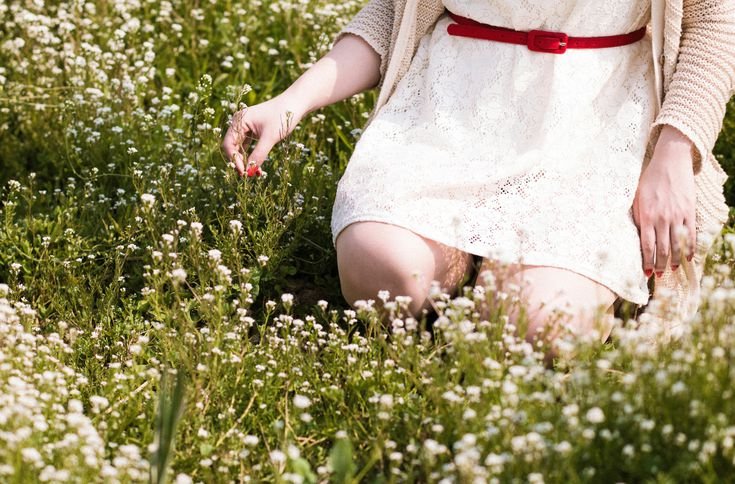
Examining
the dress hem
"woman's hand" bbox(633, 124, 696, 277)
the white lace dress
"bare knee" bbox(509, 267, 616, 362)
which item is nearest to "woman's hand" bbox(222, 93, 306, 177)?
the white lace dress

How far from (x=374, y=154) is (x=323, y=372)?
2.17ft

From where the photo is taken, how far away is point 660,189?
10.2 ft

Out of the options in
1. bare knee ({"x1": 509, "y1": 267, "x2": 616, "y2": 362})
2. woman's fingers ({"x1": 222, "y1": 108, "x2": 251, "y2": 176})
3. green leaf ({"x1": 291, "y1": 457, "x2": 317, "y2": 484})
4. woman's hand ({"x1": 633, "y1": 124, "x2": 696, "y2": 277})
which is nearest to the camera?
green leaf ({"x1": 291, "y1": 457, "x2": 317, "y2": 484})

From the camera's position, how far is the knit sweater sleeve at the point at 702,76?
3127mm

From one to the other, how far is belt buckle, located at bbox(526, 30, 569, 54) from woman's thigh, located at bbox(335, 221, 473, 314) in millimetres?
630

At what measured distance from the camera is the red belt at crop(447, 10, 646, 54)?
3234 millimetres

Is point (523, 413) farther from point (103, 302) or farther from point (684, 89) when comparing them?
point (103, 302)

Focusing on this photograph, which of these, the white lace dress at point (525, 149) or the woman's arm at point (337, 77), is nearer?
the white lace dress at point (525, 149)

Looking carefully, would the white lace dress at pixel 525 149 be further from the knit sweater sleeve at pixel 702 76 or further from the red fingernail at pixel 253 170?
the red fingernail at pixel 253 170

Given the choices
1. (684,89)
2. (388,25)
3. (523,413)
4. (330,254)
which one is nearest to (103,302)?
(330,254)

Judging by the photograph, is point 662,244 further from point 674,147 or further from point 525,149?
point 525,149

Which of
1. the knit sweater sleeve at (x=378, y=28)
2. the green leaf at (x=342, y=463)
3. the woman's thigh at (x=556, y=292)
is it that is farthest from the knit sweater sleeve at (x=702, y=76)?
the green leaf at (x=342, y=463)

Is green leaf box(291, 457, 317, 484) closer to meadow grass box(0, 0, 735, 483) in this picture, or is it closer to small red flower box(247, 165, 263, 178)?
meadow grass box(0, 0, 735, 483)

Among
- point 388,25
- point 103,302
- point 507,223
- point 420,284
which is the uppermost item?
point 388,25
